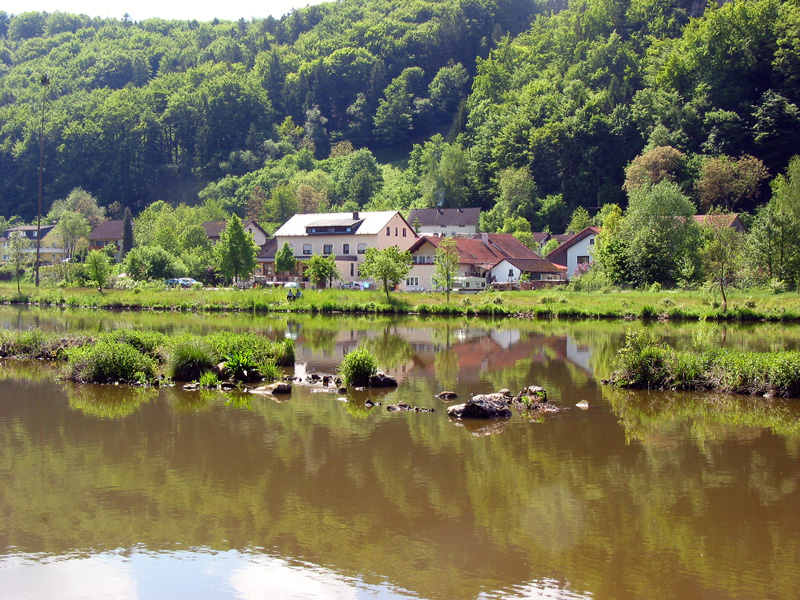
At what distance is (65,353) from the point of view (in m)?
26.1

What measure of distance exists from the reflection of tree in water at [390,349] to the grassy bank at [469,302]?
13.9m

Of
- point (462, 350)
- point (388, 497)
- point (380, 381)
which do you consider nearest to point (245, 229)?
point (462, 350)

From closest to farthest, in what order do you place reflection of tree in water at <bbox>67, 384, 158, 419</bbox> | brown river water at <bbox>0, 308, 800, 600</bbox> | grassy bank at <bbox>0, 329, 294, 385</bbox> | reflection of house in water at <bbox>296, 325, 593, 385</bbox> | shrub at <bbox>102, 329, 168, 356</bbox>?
brown river water at <bbox>0, 308, 800, 600</bbox> → reflection of tree in water at <bbox>67, 384, 158, 419</bbox> → grassy bank at <bbox>0, 329, 294, 385</bbox> → shrub at <bbox>102, 329, 168, 356</bbox> → reflection of house in water at <bbox>296, 325, 593, 385</bbox>

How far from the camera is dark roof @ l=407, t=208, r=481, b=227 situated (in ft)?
307

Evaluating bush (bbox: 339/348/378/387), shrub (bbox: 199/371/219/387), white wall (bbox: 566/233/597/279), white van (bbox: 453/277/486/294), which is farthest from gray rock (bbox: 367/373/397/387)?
Answer: white wall (bbox: 566/233/597/279)

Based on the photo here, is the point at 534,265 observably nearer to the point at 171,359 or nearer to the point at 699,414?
the point at 171,359

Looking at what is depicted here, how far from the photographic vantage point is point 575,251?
73.1 m

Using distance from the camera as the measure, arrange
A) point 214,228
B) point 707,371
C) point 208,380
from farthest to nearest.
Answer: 1. point 214,228
2. point 208,380
3. point 707,371

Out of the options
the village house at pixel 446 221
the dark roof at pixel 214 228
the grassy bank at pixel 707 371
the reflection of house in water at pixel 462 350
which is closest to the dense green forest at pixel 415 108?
the village house at pixel 446 221

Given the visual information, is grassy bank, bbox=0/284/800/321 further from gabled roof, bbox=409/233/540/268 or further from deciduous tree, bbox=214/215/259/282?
gabled roof, bbox=409/233/540/268

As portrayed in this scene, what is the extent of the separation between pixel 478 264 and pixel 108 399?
47510 millimetres

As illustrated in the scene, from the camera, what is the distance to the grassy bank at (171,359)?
2305 centimetres

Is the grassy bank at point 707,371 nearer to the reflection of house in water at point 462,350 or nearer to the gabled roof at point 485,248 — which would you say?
the reflection of house in water at point 462,350

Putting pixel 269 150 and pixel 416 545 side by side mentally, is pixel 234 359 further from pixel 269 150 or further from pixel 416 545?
pixel 269 150
